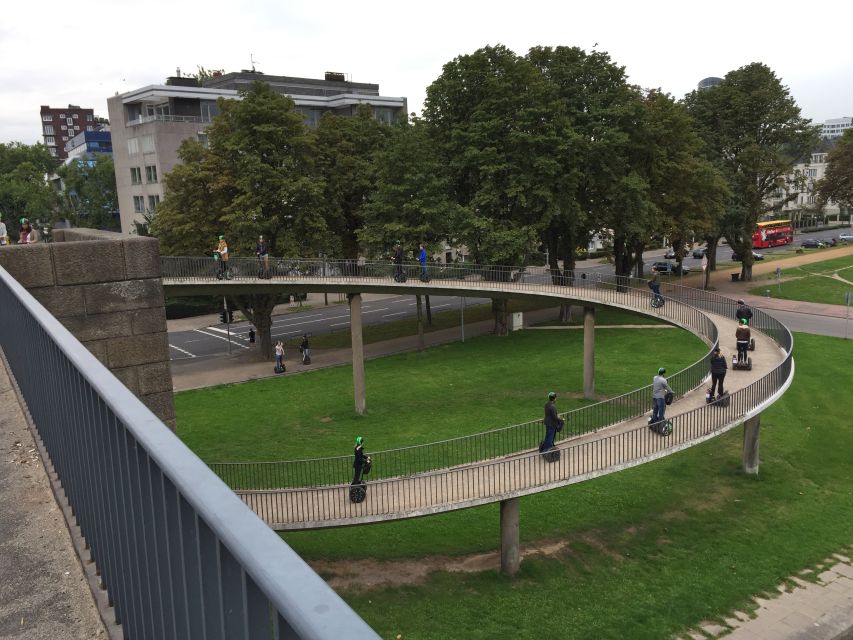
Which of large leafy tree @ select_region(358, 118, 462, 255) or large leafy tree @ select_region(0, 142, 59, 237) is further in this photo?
large leafy tree @ select_region(0, 142, 59, 237)

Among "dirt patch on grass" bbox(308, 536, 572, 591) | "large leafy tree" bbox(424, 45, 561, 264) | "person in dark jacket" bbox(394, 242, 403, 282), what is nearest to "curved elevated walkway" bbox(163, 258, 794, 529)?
"dirt patch on grass" bbox(308, 536, 572, 591)

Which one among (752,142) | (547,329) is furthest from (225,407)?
(752,142)

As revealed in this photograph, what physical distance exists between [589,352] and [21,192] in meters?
75.6

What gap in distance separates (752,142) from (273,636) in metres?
60.9

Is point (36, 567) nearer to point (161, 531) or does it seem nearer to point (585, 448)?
point (161, 531)

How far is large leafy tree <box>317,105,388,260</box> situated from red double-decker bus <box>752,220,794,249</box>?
6281 cm

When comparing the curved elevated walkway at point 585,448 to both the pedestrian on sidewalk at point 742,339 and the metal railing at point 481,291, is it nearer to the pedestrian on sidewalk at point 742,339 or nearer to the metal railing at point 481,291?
the metal railing at point 481,291

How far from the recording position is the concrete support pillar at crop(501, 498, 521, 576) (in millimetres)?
17234

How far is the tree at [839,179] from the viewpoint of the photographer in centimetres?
6862

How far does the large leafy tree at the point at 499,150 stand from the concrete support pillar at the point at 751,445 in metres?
17.6

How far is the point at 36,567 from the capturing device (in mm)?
3740

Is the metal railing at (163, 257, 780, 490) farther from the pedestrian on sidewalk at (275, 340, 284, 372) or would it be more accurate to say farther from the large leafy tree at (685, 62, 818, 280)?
the large leafy tree at (685, 62, 818, 280)

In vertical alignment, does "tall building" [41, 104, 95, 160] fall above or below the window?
above

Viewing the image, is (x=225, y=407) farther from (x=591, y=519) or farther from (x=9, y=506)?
(x=9, y=506)
